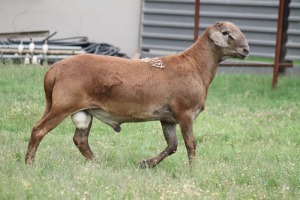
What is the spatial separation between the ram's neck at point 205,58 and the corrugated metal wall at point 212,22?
7907mm

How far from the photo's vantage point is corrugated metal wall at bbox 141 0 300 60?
56.9 ft

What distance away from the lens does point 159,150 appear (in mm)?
9984

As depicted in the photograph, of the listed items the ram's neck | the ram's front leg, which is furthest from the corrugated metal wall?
the ram's front leg

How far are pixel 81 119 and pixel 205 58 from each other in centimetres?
162

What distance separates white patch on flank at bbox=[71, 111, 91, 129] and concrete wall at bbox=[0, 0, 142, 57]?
9.59 meters

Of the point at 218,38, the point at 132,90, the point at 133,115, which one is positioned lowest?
the point at 133,115

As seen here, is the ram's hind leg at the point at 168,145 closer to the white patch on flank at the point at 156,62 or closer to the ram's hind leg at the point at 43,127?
the white patch on flank at the point at 156,62

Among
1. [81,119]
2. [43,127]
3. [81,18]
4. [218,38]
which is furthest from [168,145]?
[81,18]

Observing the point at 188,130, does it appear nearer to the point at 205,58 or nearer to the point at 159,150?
the point at 205,58

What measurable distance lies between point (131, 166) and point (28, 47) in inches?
336

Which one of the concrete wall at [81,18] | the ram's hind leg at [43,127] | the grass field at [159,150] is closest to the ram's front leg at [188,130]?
the grass field at [159,150]

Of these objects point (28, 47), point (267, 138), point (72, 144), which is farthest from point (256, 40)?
point (72, 144)

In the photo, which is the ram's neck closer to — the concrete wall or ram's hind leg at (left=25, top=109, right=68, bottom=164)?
ram's hind leg at (left=25, top=109, right=68, bottom=164)

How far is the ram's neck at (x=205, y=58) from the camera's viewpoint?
360 inches
